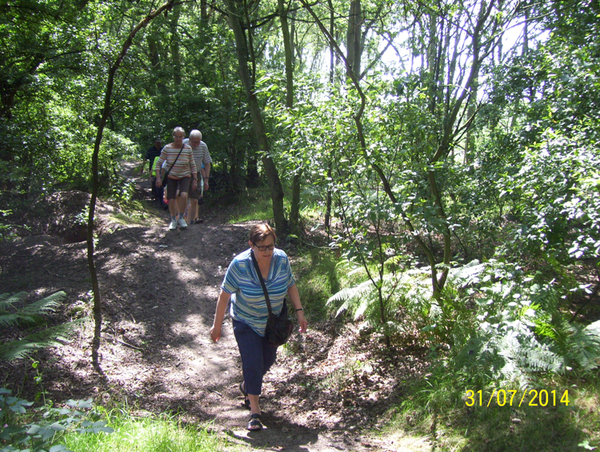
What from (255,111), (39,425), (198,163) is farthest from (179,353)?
(255,111)

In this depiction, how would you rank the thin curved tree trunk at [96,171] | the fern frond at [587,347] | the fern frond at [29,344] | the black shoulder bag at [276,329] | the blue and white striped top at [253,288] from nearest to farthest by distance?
the fern frond at [587,347] < the fern frond at [29,344] < the blue and white striped top at [253,288] < the black shoulder bag at [276,329] < the thin curved tree trunk at [96,171]

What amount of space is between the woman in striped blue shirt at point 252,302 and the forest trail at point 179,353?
0.52m

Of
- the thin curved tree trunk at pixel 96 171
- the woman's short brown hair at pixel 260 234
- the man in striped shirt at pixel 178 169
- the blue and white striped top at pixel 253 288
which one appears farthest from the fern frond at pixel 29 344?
the man in striped shirt at pixel 178 169

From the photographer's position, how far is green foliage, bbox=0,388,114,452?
2.62 meters

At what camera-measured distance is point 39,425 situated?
3.08 m

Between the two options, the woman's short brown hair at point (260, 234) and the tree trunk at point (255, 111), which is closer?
the woman's short brown hair at point (260, 234)

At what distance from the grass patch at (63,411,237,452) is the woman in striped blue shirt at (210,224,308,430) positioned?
63 centimetres

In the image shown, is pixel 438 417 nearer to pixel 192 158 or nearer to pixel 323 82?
pixel 323 82

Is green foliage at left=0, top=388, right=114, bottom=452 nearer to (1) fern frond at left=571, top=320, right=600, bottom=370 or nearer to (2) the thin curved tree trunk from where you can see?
(2) the thin curved tree trunk

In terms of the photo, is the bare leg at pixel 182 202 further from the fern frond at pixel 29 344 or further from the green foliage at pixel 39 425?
the green foliage at pixel 39 425

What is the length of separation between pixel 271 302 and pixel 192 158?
5280 mm


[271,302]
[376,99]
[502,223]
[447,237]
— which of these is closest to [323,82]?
[376,99]

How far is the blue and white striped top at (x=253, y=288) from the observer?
13.5ft

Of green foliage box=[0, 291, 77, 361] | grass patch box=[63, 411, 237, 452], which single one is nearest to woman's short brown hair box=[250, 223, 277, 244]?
grass patch box=[63, 411, 237, 452]
